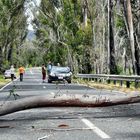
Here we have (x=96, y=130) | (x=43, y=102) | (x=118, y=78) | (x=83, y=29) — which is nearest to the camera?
(x=96, y=130)

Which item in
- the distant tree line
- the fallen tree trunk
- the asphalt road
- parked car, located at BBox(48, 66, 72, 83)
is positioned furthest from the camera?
the distant tree line

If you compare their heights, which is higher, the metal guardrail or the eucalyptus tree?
the eucalyptus tree

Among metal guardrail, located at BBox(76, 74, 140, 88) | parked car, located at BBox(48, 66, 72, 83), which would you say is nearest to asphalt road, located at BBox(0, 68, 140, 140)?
metal guardrail, located at BBox(76, 74, 140, 88)

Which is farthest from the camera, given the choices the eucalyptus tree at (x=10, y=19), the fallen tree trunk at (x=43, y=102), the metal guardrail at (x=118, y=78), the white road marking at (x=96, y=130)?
the eucalyptus tree at (x=10, y=19)

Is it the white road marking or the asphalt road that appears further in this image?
the asphalt road

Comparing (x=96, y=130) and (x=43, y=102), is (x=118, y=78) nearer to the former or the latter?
(x=43, y=102)

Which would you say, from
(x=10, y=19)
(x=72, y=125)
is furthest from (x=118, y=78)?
(x=10, y=19)

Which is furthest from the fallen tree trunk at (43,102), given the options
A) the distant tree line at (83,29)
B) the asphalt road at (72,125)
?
the distant tree line at (83,29)

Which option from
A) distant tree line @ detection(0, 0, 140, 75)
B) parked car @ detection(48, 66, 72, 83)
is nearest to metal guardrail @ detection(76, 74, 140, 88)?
distant tree line @ detection(0, 0, 140, 75)

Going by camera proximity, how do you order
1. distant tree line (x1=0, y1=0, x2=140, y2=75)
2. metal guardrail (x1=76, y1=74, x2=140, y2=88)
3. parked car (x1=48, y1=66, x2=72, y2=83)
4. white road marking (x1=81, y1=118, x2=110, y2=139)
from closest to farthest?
white road marking (x1=81, y1=118, x2=110, y2=139), metal guardrail (x1=76, y1=74, x2=140, y2=88), parked car (x1=48, y1=66, x2=72, y2=83), distant tree line (x1=0, y1=0, x2=140, y2=75)

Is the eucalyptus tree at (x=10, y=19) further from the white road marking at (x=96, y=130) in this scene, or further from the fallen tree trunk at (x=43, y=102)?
the white road marking at (x=96, y=130)

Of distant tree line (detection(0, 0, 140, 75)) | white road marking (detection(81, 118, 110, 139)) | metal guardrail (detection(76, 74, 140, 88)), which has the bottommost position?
white road marking (detection(81, 118, 110, 139))

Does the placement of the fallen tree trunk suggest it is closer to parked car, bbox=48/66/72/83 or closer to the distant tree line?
the distant tree line

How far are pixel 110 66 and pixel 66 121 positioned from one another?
3306cm
